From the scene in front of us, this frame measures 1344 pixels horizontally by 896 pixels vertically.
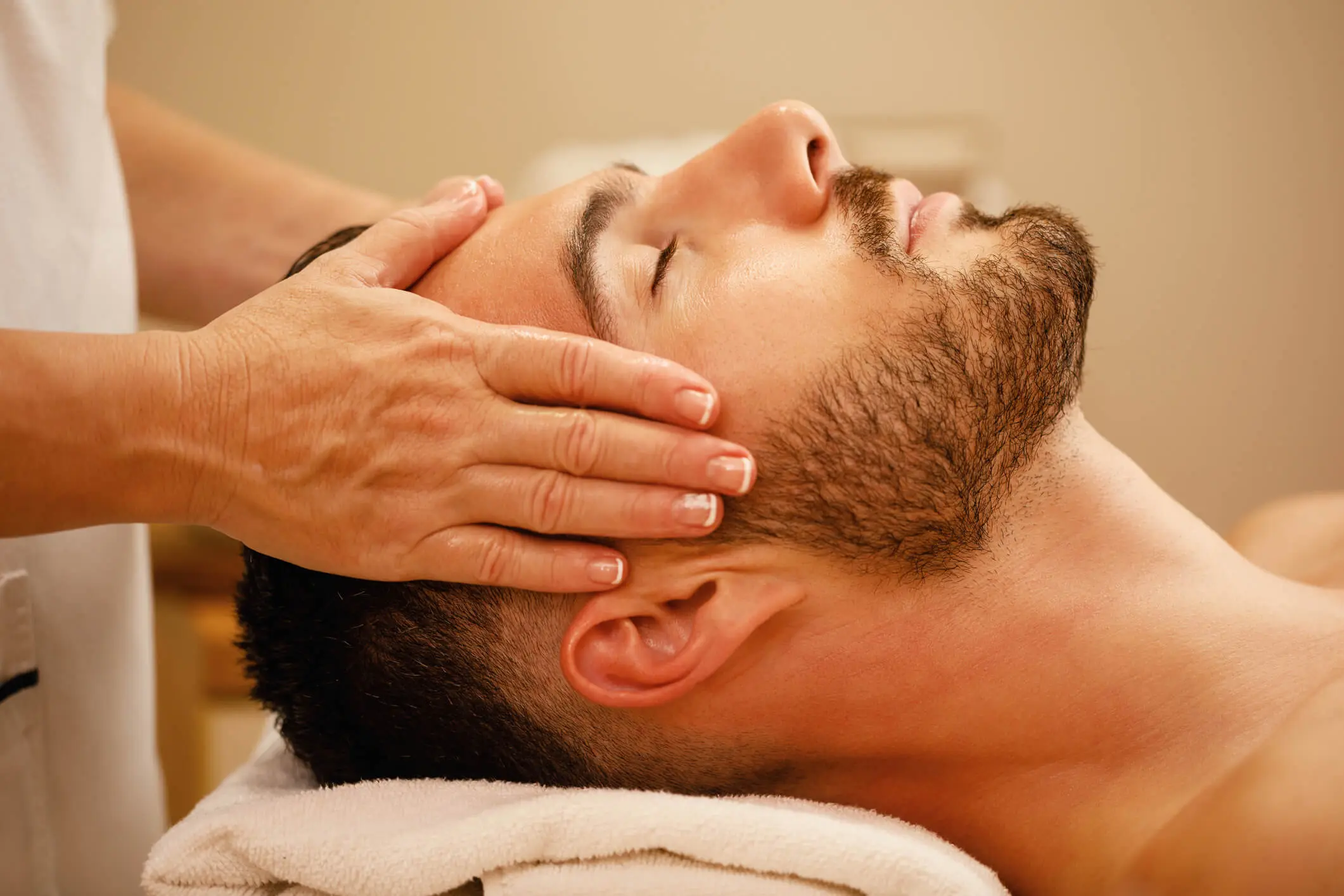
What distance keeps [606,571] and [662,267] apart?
320 mm

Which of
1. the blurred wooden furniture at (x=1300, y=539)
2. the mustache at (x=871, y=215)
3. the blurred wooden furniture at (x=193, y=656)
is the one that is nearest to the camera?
the mustache at (x=871, y=215)

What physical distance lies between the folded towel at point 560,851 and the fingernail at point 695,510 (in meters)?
0.24

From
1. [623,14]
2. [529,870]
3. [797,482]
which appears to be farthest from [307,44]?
[529,870]

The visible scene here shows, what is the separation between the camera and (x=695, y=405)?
0.82 m

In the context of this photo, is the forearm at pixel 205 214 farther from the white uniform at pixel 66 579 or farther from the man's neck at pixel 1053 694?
the man's neck at pixel 1053 694

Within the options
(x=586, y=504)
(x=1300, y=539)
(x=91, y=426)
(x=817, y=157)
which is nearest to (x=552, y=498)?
(x=586, y=504)

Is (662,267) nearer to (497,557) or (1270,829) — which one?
(497,557)

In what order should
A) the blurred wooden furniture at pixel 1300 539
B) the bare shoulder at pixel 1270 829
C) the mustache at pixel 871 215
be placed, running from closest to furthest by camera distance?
the bare shoulder at pixel 1270 829 → the mustache at pixel 871 215 → the blurred wooden furniture at pixel 1300 539

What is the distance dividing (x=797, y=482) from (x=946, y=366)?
7.3 inches

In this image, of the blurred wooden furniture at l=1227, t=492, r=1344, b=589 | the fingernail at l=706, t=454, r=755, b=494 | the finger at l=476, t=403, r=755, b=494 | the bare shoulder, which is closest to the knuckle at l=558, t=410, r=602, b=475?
the finger at l=476, t=403, r=755, b=494

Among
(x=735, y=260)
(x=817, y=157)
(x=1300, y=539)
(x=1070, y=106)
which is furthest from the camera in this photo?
(x=1070, y=106)

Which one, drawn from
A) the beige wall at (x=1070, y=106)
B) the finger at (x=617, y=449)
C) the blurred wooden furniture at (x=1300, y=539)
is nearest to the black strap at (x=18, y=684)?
the finger at (x=617, y=449)

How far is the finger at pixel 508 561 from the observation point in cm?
84

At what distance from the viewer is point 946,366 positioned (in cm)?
91
